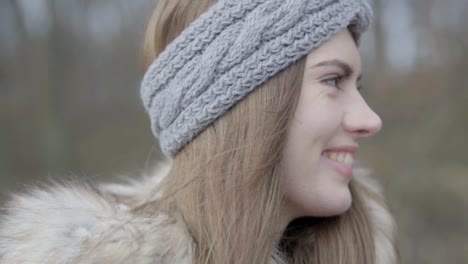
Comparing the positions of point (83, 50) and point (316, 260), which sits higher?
point (83, 50)

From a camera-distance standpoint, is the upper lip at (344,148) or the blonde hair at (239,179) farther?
the upper lip at (344,148)

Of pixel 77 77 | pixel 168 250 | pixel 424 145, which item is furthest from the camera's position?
pixel 77 77

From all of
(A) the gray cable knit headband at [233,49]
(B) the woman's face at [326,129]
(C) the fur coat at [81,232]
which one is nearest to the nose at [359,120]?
(B) the woman's face at [326,129]

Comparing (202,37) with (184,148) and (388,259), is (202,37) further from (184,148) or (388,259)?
(388,259)

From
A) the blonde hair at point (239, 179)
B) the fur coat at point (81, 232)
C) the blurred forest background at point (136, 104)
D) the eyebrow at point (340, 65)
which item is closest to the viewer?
the fur coat at point (81, 232)

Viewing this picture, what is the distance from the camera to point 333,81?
1.51 m

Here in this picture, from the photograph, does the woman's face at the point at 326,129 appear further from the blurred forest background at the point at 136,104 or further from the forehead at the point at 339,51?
the blurred forest background at the point at 136,104

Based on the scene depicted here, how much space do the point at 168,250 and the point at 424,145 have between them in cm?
450

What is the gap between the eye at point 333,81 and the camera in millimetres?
1478

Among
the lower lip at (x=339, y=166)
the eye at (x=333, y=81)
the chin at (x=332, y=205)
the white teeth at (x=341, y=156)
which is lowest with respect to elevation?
the chin at (x=332, y=205)

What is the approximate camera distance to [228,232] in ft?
4.41

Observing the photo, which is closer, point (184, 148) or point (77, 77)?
point (184, 148)

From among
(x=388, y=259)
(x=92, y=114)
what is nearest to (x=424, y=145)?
(x=388, y=259)

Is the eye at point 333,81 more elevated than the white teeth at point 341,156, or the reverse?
the eye at point 333,81
